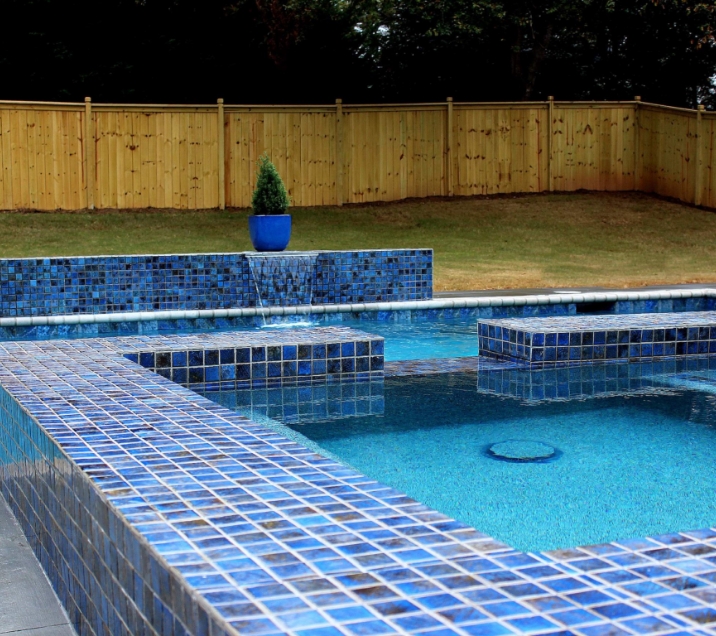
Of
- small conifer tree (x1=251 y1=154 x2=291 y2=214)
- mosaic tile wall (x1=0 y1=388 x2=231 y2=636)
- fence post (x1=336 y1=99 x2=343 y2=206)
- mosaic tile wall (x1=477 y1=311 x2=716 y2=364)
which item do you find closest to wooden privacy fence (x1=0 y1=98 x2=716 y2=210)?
fence post (x1=336 y1=99 x2=343 y2=206)

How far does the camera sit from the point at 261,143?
57.4ft

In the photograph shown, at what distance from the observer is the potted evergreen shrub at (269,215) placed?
36.8 feet

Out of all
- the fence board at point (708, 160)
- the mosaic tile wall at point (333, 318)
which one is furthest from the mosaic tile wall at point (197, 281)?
the fence board at point (708, 160)

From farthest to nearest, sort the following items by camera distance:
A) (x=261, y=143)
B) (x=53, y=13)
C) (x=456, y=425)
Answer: (x=53, y=13) < (x=261, y=143) < (x=456, y=425)

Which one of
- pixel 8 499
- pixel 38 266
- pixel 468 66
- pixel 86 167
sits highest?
pixel 468 66

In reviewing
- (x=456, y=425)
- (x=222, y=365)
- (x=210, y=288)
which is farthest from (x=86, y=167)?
(x=456, y=425)

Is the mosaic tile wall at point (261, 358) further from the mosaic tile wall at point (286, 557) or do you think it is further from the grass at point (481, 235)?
the grass at point (481, 235)

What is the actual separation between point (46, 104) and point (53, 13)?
4.24 meters

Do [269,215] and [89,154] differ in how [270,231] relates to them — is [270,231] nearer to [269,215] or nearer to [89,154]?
[269,215]

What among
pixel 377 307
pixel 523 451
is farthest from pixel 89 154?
pixel 523 451

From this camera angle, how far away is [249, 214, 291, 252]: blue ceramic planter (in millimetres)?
11172

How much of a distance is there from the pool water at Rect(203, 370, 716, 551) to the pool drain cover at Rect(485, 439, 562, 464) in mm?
16

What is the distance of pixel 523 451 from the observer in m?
4.98

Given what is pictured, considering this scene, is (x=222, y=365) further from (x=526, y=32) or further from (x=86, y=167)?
(x=526, y=32)
